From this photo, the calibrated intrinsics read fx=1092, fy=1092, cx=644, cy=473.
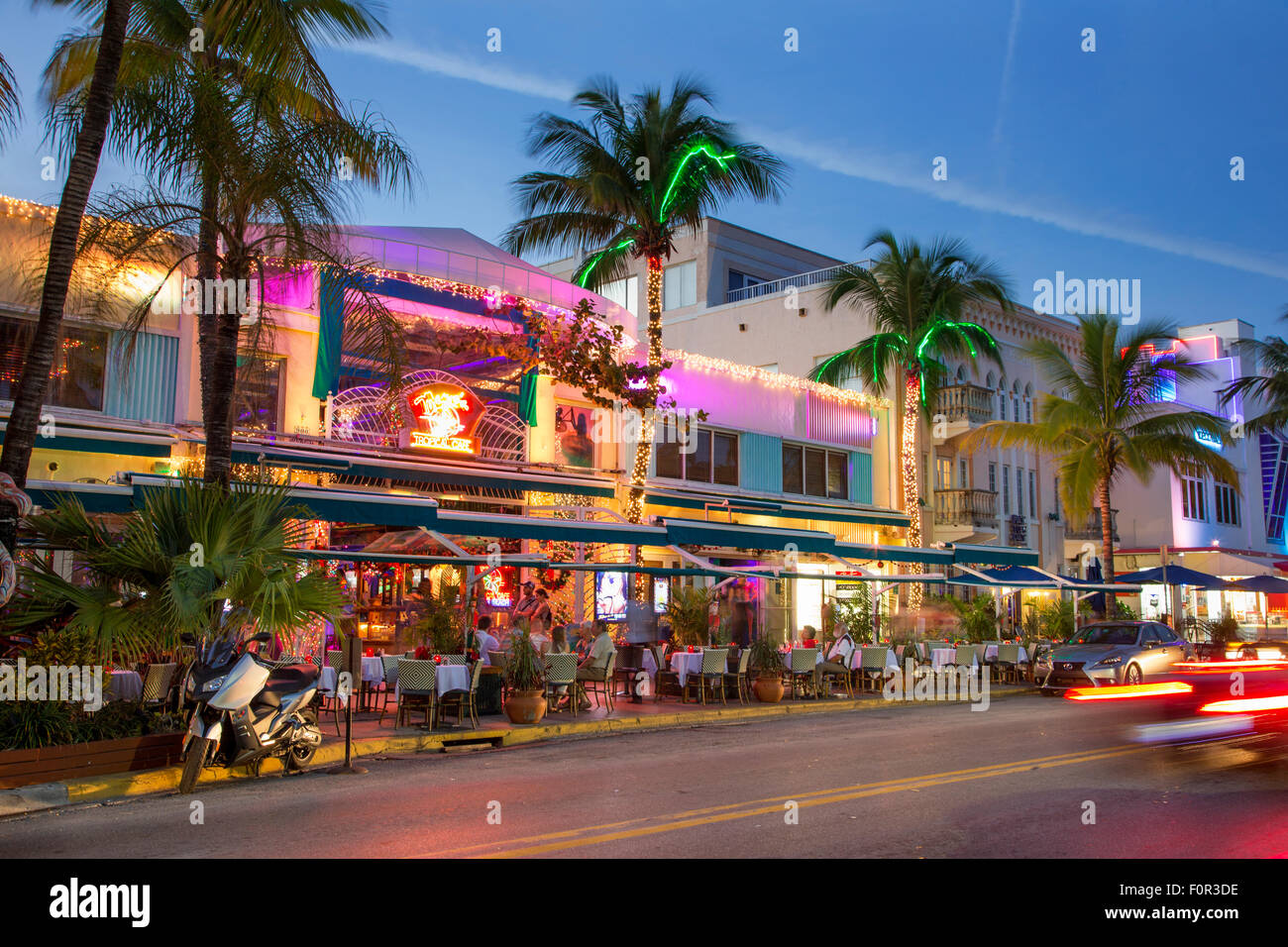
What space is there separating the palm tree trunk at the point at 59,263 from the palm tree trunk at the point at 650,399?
470 inches

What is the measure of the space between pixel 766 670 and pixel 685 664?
5.24 ft

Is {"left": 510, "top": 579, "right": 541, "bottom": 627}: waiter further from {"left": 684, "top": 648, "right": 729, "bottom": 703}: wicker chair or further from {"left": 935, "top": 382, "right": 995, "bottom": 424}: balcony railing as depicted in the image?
{"left": 935, "top": 382, "right": 995, "bottom": 424}: balcony railing

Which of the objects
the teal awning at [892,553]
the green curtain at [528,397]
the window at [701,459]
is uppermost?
the green curtain at [528,397]

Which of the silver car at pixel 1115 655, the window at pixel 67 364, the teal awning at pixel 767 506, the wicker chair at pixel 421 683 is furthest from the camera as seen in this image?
the teal awning at pixel 767 506

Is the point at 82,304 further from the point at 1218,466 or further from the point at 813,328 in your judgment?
the point at 1218,466

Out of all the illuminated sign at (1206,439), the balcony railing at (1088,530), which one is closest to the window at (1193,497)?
the illuminated sign at (1206,439)

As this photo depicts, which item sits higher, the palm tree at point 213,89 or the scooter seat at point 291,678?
the palm tree at point 213,89

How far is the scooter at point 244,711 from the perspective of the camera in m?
10.1

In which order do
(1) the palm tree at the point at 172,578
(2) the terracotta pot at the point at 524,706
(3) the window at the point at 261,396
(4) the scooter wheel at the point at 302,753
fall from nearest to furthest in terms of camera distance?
1. (1) the palm tree at the point at 172,578
2. (4) the scooter wheel at the point at 302,753
3. (2) the terracotta pot at the point at 524,706
4. (3) the window at the point at 261,396

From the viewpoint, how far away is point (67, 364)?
17.9m

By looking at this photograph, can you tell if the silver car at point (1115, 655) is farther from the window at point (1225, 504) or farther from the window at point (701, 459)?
the window at point (1225, 504)

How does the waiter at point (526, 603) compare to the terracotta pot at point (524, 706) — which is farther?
the waiter at point (526, 603)

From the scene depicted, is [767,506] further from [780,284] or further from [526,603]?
[780,284]

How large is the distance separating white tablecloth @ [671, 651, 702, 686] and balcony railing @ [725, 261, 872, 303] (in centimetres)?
1952
